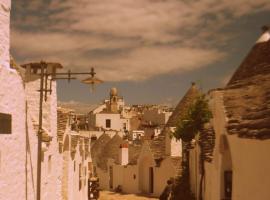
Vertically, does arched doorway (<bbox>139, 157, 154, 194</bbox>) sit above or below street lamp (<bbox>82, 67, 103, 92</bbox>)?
below

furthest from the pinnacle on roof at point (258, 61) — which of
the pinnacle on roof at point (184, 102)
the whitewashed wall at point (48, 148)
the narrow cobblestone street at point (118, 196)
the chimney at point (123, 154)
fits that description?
the chimney at point (123, 154)

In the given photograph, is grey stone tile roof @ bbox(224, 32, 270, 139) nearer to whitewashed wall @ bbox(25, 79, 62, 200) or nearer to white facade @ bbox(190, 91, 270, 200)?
white facade @ bbox(190, 91, 270, 200)

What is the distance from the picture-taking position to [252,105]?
8.82 m

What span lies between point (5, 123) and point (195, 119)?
40.3 feet

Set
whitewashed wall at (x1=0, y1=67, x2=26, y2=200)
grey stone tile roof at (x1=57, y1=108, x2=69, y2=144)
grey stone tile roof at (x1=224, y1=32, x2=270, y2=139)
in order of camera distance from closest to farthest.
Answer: grey stone tile roof at (x1=224, y1=32, x2=270, y2=139) < whitewashed wall at (x1=0, y1=67, x2=26, y2=200) < grey stone tile roof at (x1=57, y1=108, x2=69, y2=144)

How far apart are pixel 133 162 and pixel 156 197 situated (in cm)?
486

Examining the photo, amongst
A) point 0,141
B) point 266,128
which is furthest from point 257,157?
point 0,141

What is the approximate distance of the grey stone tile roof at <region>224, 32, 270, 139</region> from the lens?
25.3 ft

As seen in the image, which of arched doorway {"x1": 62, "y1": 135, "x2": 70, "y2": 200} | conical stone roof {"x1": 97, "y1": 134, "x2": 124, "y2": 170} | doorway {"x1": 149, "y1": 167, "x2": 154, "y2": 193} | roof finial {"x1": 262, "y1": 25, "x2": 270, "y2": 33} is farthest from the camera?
conical stone roof {"x1": 97, "y1": 134, "x2": 124, "y2": 170}

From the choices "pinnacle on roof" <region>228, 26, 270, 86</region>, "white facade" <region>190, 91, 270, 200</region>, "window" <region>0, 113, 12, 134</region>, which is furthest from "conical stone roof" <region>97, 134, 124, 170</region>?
"window" <region>0, 113, 12, 134</region>

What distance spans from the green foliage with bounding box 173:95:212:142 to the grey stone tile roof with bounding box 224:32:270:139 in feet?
20.2

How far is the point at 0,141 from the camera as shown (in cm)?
773

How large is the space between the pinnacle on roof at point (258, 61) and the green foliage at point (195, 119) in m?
3.21

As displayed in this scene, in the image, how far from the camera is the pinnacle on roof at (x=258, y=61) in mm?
11516
